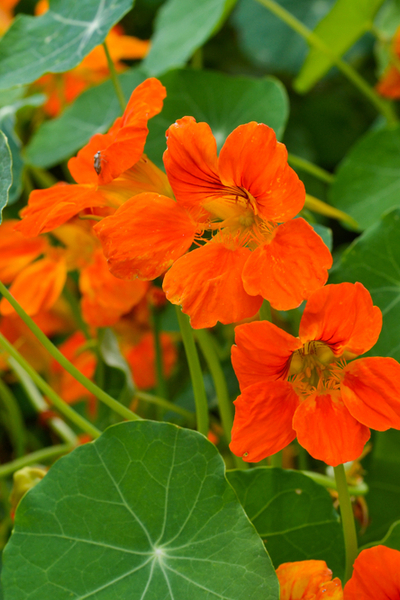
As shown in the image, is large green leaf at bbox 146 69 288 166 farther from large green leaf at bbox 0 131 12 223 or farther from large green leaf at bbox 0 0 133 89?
large green leaf at bbox 0 131 12 223

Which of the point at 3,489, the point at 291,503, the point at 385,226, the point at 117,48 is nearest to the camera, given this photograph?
the point at 291,503

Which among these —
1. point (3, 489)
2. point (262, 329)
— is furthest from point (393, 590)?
point (3, 489)

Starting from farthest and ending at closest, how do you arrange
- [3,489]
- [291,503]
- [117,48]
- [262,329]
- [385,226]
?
1. [117,48]
2. [3,489]
3. [385,226]
4. [291,503]
5. [262,329]

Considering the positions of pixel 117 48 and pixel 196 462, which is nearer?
pixel 196 462

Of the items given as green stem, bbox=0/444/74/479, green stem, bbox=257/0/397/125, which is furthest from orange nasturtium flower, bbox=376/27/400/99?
green stem, bbox=0/444/74/479

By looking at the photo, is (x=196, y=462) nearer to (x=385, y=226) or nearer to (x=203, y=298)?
(x=203, y=298)

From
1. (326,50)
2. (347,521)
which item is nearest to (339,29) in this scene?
(326,50)
